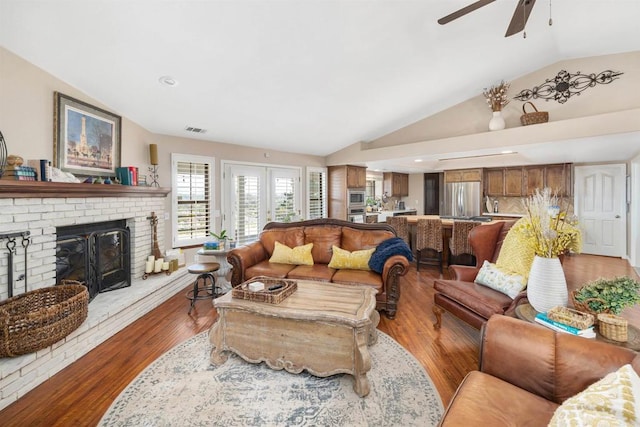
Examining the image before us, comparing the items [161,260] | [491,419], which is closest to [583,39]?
[491,419]

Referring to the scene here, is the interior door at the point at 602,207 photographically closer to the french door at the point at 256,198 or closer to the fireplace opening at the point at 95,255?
the french door at the point at 256,198

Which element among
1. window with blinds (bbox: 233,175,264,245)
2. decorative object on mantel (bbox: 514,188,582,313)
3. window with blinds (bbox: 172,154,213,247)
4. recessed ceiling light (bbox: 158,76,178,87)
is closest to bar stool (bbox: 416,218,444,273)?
decorative object on mantel (bbox: 514,188,582,313)

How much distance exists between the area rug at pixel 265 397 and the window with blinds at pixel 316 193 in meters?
4.49

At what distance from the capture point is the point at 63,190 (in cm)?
255

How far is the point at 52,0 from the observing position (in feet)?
6.40

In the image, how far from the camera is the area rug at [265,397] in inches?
66.6

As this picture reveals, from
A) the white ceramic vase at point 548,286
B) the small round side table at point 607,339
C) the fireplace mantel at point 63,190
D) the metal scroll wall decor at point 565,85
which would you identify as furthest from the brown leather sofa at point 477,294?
the fireplace mantel at point 63,190

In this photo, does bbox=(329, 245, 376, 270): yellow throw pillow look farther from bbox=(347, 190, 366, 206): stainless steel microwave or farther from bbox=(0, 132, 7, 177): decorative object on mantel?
bbox=(0, 132, 7, 177): decorative object on mantel

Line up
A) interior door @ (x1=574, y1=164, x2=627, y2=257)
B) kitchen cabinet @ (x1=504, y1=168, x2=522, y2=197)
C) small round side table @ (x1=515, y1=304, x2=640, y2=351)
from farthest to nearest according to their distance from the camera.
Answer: kitchen cabinet @ (x1=504, y1=168, x2=522, y2=197), interior door @ (x1=574, y1=164, x2=627, y2=257), small round side table @ (x1=515, y1=304, x2=640, y2=351)

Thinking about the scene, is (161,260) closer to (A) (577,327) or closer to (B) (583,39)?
(A) (577,327)

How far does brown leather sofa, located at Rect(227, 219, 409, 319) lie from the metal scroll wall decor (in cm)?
325

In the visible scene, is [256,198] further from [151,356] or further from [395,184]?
[395,184]

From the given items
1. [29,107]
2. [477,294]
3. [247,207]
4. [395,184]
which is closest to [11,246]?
[29,107]

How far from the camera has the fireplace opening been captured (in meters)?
2.77
